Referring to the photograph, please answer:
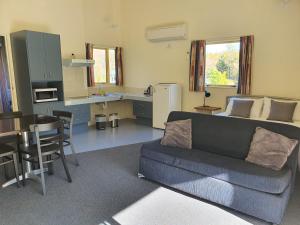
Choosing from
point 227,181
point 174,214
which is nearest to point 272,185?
point 227,181

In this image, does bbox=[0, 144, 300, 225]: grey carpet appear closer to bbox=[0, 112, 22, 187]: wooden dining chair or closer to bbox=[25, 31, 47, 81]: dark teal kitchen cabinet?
bbox=[0, 112, 22, 187]: wooden dining chair

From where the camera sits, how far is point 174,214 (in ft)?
8.34

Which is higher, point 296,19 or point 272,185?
point 296,19

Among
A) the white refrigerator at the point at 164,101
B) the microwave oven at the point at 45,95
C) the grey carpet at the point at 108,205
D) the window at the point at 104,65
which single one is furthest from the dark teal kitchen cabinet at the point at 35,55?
the white refrigerator at the point at 164,101

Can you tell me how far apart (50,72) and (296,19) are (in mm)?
4891

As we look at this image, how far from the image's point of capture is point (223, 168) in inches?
102

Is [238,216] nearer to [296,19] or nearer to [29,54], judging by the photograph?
[296,19]

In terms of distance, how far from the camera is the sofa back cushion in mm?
2811

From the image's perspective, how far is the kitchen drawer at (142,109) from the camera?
255 inches

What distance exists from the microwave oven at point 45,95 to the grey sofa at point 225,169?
111 inches

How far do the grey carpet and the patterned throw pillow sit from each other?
2.04 feet

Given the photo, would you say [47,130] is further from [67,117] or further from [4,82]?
[4,82]

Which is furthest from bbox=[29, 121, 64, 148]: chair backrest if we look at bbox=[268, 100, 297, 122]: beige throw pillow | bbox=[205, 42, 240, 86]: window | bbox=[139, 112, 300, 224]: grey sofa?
bbox=[205, 42, 240, 86]: window

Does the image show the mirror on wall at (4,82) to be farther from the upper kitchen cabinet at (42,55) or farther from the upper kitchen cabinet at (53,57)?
the upper kitchen cabinet at (53,57)
